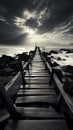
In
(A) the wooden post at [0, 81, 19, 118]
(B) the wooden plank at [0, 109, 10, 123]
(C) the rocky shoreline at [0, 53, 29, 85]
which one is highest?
(A) the wooden post at [0, 81, 19, 118]

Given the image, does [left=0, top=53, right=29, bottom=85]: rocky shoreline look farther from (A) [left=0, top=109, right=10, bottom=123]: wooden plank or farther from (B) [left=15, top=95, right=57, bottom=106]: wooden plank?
(A) [left=0, top=109, right=10, bottom=123]: wooden plank

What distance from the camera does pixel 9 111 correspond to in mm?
3303

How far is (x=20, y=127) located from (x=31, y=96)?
80.1 inches

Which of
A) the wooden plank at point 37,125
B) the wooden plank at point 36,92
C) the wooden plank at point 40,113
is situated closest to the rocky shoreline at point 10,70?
the wooden plank at point 36,92

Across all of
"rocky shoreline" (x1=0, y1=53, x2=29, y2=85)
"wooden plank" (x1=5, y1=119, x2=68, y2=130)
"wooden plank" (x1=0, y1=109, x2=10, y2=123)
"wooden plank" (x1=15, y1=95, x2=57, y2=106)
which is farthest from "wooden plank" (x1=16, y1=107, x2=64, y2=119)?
"rocky shoreline" (x1=0, y1=53, x2=29, y2=85)

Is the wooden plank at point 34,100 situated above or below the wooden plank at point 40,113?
above

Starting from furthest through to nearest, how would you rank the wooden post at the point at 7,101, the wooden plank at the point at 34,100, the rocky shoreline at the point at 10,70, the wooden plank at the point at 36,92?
1. the rocky shoreline at the point at 10,70
2. the wooden plank at the point at 36,92
3. the wooden plank at the point at 34,100
4. the wooden post at the point at 7,101

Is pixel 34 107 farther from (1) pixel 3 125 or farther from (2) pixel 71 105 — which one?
(2) pixel 71 105

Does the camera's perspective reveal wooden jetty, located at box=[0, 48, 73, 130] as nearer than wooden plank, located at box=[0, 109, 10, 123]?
No

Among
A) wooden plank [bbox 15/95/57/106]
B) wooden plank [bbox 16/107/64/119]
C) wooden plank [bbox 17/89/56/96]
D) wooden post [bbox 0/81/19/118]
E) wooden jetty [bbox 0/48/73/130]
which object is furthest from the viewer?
wooden plank [bbox 17/89/56/96]

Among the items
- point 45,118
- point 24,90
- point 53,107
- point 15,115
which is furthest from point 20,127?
point 24,90

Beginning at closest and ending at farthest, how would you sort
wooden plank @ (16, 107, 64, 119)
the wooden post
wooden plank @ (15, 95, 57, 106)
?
1. the wooden post
2. wooden plank @ (16, 107, 64, 119)
3. wooden plank @ (15, 95, 57, 106)

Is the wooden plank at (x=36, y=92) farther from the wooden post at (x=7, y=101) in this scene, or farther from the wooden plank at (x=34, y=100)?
the wooden post at (x=7, y=101)

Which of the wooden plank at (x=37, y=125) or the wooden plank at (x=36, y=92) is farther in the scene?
the wooden plank at (x=36, y=92)
